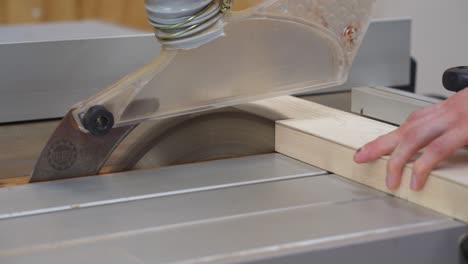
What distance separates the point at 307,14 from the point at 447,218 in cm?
44

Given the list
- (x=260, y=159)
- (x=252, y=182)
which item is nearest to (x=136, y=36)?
(x=260, y=159)

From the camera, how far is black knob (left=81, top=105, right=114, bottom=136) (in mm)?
1061

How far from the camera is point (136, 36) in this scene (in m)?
1.48

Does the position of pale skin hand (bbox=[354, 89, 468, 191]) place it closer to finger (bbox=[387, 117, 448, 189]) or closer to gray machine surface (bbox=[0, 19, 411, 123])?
finger (bbox=[387, 117, 448, 189])

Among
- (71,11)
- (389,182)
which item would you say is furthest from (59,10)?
(389,182)

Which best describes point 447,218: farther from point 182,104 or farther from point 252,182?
point 182,104

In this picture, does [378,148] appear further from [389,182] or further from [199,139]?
[199,139]

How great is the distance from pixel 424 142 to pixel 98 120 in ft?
1.41

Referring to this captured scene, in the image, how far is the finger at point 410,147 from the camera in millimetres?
942

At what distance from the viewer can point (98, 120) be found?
3.50 feet

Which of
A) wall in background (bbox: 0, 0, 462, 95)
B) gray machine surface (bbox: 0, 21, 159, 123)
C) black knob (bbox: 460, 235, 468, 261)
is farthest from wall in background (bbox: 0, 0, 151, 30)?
black knob (bbox: 460, 235, 468, 261)

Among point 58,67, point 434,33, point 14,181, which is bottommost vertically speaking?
point 434,33

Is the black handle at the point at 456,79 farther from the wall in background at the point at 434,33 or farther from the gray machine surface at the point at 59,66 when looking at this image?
the wall in background at the point at 434,33

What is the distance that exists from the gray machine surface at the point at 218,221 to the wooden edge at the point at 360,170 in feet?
0.05
